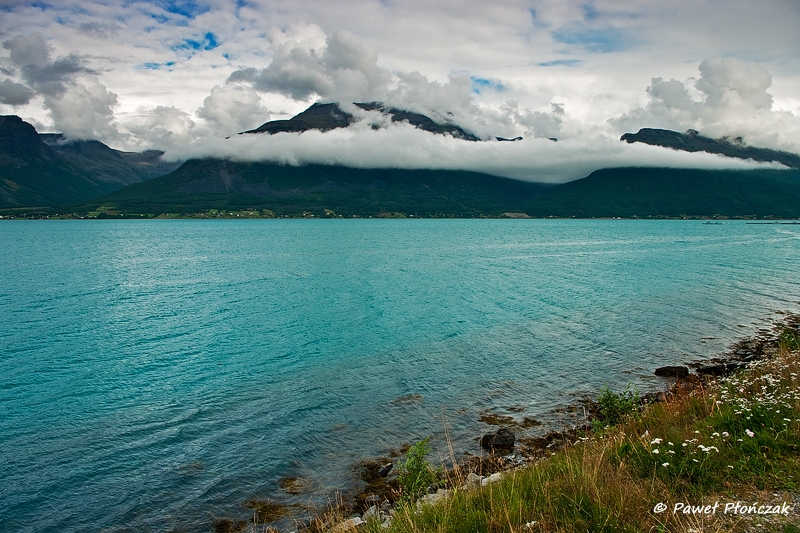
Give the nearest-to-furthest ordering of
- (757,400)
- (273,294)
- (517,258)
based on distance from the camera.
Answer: (757,400)
(273,294)
(517,258)

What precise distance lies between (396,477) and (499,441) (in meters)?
5.46

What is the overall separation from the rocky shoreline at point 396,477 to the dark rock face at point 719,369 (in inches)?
4.5

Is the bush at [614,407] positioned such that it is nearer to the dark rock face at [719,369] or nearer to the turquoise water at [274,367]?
the turquoise water at [274,367]

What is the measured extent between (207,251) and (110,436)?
125540 millimetres

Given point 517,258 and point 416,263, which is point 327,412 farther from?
point 517,258

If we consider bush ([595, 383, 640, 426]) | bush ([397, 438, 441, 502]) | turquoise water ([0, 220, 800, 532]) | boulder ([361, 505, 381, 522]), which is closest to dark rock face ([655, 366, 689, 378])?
turquoise water ([0, 220, 800, 532])

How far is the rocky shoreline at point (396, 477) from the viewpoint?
15.4 meters

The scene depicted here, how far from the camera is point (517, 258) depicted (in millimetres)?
119812

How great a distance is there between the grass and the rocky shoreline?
1485mm

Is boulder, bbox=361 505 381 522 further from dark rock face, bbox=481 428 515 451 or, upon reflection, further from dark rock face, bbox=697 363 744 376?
dark rock face, bbox=697 363 744 376

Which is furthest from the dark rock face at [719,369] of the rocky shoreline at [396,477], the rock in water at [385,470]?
the rock in water at [385,470]

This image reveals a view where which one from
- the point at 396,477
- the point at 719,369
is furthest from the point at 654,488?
the point at 719,369

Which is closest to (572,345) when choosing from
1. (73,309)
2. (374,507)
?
(374,507)

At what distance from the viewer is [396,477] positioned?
19094 millimetres
